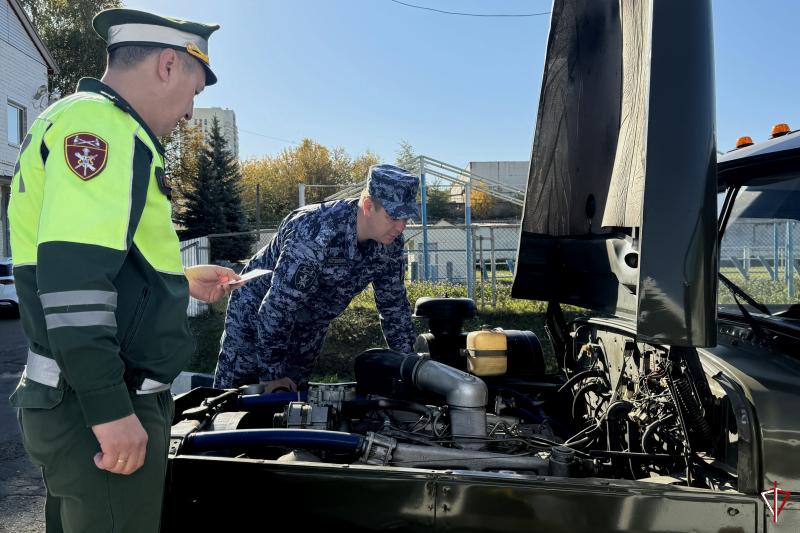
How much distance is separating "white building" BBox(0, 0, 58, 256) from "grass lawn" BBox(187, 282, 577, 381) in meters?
11.0

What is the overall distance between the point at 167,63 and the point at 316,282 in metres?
1.92

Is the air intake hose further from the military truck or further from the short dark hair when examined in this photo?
the short dark hair

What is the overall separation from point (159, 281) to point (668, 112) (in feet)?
5.27

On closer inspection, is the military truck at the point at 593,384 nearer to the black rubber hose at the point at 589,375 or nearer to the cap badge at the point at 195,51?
the black rubber hose at the point at 589,375

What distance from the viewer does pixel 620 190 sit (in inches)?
101

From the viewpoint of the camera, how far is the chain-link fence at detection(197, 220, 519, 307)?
42.6 ft

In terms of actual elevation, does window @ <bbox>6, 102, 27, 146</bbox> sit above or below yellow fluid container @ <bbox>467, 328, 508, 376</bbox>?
above

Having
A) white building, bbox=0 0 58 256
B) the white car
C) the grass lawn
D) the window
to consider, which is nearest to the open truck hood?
the grass lawn

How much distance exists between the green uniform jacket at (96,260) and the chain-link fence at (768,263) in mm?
2186

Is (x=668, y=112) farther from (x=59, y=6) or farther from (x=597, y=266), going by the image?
(x=59, y=6)

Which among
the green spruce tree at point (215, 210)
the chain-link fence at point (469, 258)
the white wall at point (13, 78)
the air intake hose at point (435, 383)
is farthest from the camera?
the green spruce tree at point (215, 210)

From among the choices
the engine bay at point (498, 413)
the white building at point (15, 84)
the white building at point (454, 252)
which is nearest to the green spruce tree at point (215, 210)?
the white building at point (15, 84)

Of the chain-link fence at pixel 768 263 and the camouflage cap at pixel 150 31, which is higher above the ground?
the camouflage cap at pixel 150 31

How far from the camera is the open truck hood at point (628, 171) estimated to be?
76.0 inches
